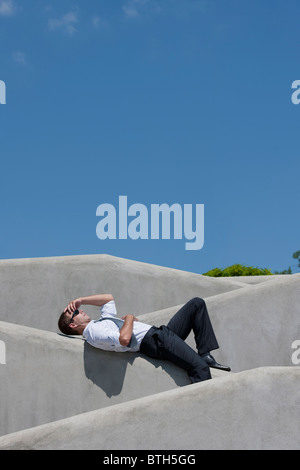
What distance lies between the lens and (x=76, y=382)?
562 cm

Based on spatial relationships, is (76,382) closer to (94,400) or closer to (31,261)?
(94,400)

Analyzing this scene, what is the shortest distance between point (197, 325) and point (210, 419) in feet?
5.74

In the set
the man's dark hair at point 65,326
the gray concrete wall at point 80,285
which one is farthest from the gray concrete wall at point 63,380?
A: the gray concrete wall at point 80,285

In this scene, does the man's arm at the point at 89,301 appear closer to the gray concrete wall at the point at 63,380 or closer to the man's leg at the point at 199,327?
the gray concrete wall at the point at 63,380

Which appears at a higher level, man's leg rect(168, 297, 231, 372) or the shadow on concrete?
man's leg rect(168, 297, 231, 372)

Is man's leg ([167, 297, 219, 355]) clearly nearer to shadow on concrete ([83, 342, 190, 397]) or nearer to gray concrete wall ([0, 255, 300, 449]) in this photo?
gray concrete wall ([0, 255, 300, 449])

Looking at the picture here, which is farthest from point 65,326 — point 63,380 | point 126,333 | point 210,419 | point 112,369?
point 210,419

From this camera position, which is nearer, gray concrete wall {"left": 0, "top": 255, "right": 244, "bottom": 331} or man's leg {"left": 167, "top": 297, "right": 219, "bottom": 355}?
man's leg {"left": 167, "top": 297, "right": 219, "bottom": 355}

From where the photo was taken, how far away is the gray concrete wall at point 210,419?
4340 millimetres

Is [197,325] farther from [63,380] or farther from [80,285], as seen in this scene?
[80,285]

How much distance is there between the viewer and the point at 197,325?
6086 millimetres

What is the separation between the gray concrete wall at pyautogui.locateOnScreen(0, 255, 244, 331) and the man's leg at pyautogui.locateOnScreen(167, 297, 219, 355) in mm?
3817

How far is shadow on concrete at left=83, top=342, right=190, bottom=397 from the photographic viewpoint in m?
5.60

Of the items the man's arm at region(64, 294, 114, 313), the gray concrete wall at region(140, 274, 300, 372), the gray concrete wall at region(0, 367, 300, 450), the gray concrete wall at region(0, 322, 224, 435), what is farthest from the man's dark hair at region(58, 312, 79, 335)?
the gray concrete wall at region(140, 274, 300, 372)
